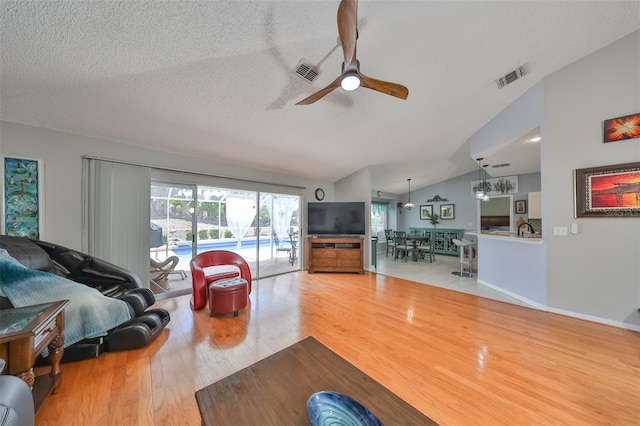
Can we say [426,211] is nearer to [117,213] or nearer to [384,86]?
[384,86]

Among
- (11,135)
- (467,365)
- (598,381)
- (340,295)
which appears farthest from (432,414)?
(11,135)

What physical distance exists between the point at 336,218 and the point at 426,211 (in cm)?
462

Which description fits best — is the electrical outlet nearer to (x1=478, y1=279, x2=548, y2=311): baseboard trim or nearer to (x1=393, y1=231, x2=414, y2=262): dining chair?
(x1=478, y1=279, x2=548, y2=311): baseboard trim

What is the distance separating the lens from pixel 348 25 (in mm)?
1406

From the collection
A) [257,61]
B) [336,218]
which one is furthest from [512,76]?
[336,218]

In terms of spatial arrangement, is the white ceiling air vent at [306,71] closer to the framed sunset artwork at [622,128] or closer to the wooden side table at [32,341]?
the wooden side table at [32,341]

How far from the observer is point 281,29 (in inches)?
69.1

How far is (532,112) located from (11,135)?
21.6 ft

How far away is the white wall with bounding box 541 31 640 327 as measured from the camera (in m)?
2.44

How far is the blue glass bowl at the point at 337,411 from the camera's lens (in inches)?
34.6

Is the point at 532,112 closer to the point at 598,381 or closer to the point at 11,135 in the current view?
the point at 598,381

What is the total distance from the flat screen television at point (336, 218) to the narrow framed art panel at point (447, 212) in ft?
13.6

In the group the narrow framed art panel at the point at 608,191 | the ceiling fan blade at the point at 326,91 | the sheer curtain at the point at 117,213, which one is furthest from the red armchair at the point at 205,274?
the narrow framed art panel at the point at 608,191

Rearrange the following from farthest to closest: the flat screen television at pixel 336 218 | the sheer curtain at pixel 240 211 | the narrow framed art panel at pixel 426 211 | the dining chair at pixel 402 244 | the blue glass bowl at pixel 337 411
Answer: the narrow framed art panel at pixel 426 211 < the dining chair at pixel 402 244 < the flat screen television at pixel 336 218 < the sheer curtain at pixel 240 211 < the blue glass bowl at pixel 337 411
